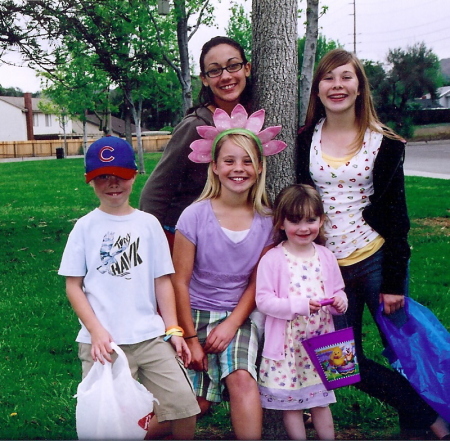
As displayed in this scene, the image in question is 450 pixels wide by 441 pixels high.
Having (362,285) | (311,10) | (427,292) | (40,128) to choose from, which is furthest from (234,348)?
(40,128)

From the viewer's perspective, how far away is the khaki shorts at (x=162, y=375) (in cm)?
265

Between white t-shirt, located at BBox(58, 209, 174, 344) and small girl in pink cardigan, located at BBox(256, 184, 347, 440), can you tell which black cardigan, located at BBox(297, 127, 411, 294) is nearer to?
small girl in pink cardigan, located at BBox(256, 184, 347, 440)

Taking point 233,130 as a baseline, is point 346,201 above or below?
below

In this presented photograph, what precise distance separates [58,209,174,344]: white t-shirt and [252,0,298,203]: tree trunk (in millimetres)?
913

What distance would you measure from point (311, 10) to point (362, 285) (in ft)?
16.9

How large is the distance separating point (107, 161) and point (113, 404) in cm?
99

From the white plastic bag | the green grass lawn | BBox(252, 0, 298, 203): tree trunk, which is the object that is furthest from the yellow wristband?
the green grass lawn

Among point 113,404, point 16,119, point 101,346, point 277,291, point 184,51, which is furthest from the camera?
point 16,119

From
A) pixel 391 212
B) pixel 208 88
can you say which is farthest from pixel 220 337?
pixel 208 88

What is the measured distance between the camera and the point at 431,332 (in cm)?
301

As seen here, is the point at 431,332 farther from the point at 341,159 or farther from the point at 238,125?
the point at 238,125

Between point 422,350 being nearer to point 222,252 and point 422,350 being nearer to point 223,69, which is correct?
point 222,252

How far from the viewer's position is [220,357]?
9.34 feet

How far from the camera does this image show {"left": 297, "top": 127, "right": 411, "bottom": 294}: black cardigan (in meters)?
2.91
